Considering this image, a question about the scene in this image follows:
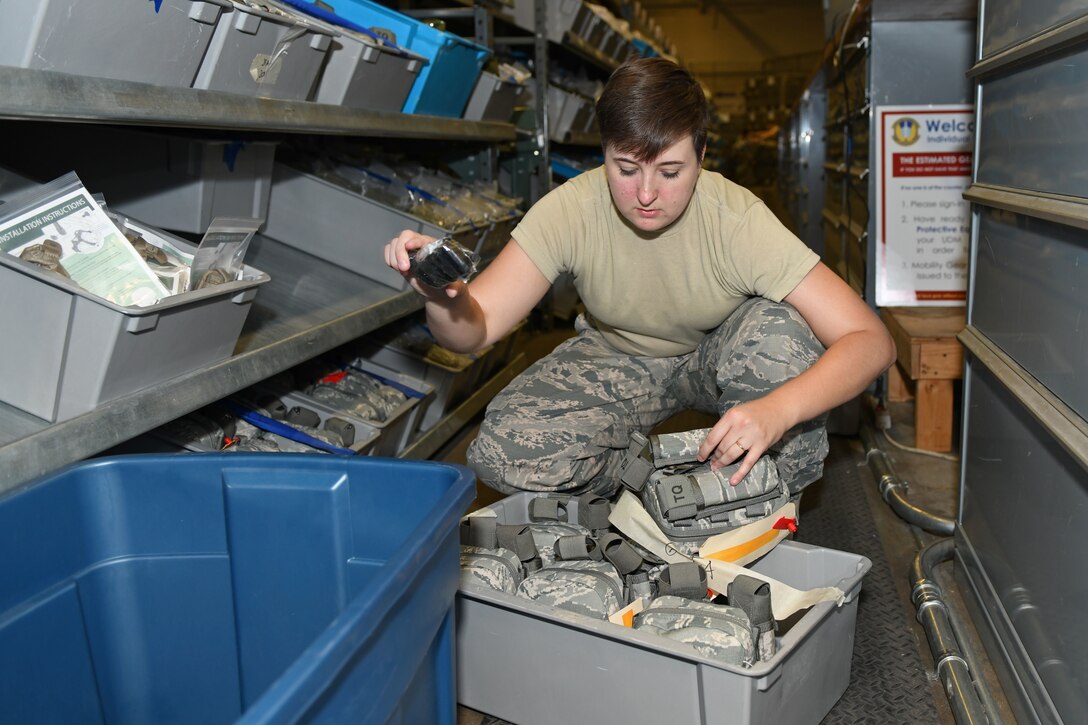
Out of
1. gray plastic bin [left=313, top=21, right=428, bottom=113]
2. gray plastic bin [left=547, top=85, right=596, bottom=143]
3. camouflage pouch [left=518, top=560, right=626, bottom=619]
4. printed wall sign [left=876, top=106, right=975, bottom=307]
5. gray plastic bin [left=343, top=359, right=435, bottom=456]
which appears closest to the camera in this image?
camouflage pouch [left=518, top=560, right=626, bottom=619]

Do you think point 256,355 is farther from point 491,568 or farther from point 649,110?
point 649,110

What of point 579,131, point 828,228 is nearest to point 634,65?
point 579,131

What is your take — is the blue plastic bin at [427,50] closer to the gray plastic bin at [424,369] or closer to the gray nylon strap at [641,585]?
the gray plastic bin at [424,369]

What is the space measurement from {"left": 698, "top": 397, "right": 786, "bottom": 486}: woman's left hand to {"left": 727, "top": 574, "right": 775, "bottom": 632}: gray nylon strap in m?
0.22

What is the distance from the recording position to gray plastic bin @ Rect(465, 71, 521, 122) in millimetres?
3357

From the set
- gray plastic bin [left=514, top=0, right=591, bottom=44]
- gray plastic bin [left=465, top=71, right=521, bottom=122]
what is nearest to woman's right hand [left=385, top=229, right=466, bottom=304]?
gray plastic bin [left=465, top=71, right=521, bottom=122]

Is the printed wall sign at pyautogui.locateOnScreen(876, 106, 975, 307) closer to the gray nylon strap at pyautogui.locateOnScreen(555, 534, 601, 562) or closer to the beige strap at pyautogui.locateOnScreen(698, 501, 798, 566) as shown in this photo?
the beige strap at pyautogui.locateOnScreen(698, 501, 798, 566)

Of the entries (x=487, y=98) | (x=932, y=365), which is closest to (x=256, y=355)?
(x=487, y=98)

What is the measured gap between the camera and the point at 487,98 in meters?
3.40

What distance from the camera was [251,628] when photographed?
1.30 meters

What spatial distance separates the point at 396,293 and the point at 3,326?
1.35 metres

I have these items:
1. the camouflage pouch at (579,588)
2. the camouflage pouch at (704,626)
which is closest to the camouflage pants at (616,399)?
the camouflage pouch at (579,588)

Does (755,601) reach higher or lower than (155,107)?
lower

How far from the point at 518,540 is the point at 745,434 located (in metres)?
0.45
